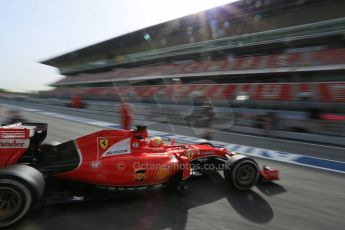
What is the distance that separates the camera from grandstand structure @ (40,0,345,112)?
19.4 meters

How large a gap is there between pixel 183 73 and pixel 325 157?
23.3 meters

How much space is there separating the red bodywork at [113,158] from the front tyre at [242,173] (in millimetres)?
786

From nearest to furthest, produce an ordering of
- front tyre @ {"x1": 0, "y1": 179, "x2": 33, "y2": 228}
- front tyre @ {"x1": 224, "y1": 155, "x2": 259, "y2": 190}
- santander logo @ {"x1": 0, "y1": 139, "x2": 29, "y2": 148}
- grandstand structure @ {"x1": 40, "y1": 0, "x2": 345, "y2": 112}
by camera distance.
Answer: front tyre @ {"x1": 0, "y1": 179, "x2": 33, "y2": 228}
santander logo @ {"x1": 0, "y1": 139, "x2": 29, "y2": 148}
front tyre @ {"x1": 224, "y1": 155, "x2": 259, "y2": 190}
grandstand structure @ {"x1": 40, "y1": 0, "x2": 345, "y2": 112}

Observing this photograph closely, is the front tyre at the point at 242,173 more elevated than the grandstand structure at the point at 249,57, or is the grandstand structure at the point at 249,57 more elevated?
the grandstand structure at the point at 249,57

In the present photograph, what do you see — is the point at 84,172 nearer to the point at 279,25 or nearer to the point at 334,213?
the point at 334,213

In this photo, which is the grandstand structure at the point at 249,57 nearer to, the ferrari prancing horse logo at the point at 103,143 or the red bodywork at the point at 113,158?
the red bodywork at the point at 113,158

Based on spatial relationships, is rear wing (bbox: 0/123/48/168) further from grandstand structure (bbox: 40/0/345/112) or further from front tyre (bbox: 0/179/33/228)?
grandstand structure (bbox: 40/0/345/112)

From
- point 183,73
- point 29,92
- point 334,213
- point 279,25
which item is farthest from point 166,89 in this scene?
point 29,92

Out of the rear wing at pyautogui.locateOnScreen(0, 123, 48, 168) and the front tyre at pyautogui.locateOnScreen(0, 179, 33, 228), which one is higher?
the rear wing at pyautogui.locateOnScreen(0, 123, 48, 168)

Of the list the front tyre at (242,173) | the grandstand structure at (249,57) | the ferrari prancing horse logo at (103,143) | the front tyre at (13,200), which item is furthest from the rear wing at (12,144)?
the grandstand structure at (249,57)

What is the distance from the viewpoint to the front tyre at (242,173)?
16.1 feet

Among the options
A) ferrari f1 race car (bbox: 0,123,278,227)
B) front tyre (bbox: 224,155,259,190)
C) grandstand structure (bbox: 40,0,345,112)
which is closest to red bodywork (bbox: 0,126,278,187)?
ferrari f1 race car (bbox: 0,123,278,227)

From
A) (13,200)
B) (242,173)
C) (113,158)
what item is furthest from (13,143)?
(242,173)

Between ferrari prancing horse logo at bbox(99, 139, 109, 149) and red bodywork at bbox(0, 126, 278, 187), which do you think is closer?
red bodywork at bbox(0, 126, 278, 187)
